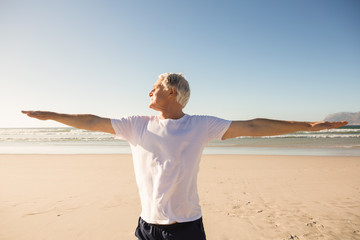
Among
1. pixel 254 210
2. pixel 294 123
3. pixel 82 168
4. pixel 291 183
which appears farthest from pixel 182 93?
pixel 82 168

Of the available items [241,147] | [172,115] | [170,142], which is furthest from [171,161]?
[241,147]

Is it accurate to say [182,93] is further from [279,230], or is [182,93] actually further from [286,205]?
[286,205]

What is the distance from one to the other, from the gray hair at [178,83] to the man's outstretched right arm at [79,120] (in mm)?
516

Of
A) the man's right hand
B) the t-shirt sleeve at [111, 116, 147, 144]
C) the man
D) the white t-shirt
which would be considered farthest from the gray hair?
the man's right hand

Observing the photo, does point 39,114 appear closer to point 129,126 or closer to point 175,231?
point 129,126

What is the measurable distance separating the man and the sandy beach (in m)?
3.05

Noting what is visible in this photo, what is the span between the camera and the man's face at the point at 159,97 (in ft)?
5.85

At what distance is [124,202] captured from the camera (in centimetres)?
616

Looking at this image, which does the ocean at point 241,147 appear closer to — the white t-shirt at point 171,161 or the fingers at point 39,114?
the white t-shirt at point 171,161

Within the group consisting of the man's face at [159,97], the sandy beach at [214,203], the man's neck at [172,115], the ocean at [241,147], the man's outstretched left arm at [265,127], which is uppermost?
the man's face at [159,97]

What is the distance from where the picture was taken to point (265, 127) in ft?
5.94

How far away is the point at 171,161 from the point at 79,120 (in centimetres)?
74

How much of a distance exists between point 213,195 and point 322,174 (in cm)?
512

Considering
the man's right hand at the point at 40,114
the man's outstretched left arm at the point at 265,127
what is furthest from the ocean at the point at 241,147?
the man's right hand at the point at 40,114
